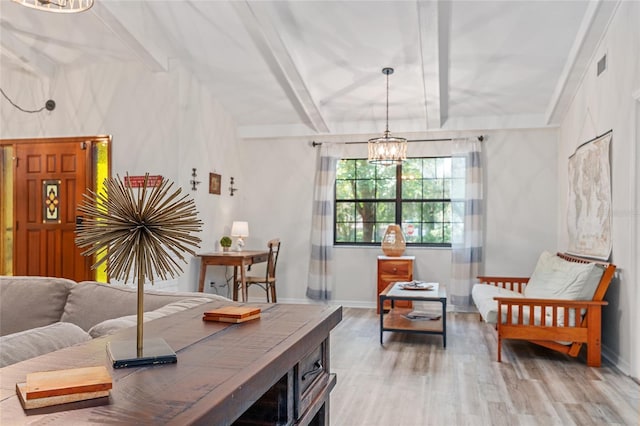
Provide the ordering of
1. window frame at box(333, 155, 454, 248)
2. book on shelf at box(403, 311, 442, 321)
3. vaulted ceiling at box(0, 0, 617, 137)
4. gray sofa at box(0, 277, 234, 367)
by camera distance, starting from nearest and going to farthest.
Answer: gray sofa at box(0, 277, 234, 367) < vaulted ceiling at box(0, 0, 617, 137) < book on shelf at box(403, 311, 442, 321) < window frame at box(333, 155, 454, 248)

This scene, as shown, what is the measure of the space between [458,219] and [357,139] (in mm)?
1700

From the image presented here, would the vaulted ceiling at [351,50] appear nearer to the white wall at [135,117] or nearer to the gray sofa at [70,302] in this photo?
the white wall at [135,117]

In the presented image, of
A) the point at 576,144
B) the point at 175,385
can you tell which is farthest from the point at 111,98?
the point at 175,385

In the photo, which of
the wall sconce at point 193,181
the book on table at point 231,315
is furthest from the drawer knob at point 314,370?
the wall sconce at point 193,181

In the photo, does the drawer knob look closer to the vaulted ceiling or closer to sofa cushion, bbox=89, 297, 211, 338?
sofa cushion, bbox=89, 297, 211, 338

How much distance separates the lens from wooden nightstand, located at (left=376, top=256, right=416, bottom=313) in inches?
245

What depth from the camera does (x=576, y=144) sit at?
5277 millimetres

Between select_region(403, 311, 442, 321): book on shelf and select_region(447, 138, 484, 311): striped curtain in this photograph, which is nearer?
select_region(403, 311, 442, 321): book on shelf

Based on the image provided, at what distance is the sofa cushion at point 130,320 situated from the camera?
5.29ft

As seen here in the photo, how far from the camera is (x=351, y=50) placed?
4.98m

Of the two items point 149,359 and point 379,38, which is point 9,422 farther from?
point 379,38

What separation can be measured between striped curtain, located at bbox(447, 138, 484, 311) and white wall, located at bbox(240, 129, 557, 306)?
0.18 m

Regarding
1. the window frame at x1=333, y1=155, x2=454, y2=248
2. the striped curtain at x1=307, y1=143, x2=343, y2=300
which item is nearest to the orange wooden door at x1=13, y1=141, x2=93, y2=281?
the striped curtain at x1=307, y1=143, x2=343, y2=300

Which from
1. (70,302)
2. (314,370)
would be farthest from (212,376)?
(70,302)
